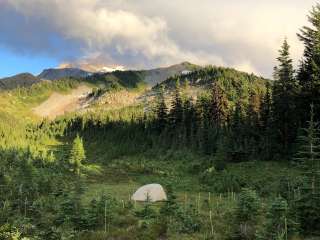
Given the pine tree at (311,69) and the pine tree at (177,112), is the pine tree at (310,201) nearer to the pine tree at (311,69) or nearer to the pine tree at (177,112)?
the pine tree at (311,69)

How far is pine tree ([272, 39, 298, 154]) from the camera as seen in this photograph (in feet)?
207

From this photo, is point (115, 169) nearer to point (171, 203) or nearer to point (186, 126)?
point (186, 126)

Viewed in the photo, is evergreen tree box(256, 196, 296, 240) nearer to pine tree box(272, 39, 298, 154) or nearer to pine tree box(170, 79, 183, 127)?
pine tree box(272, 39, 298, 154)

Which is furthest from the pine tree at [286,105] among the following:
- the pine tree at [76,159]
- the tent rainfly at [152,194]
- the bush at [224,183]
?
the pine tree at [76,159]

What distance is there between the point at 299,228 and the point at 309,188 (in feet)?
7.19

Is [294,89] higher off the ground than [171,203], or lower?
higher

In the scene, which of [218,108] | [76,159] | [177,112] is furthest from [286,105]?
[177,112]

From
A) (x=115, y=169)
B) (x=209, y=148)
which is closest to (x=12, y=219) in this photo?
(x=115, y=169)

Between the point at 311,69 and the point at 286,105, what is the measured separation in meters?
6.28

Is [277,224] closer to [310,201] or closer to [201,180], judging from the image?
[310,201]

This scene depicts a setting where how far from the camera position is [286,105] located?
210 feet

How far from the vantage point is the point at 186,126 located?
120125 mm

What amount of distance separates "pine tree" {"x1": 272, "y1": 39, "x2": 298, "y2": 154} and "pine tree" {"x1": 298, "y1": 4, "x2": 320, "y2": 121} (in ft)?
6.62

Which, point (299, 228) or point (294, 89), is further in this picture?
point (294, 89)
